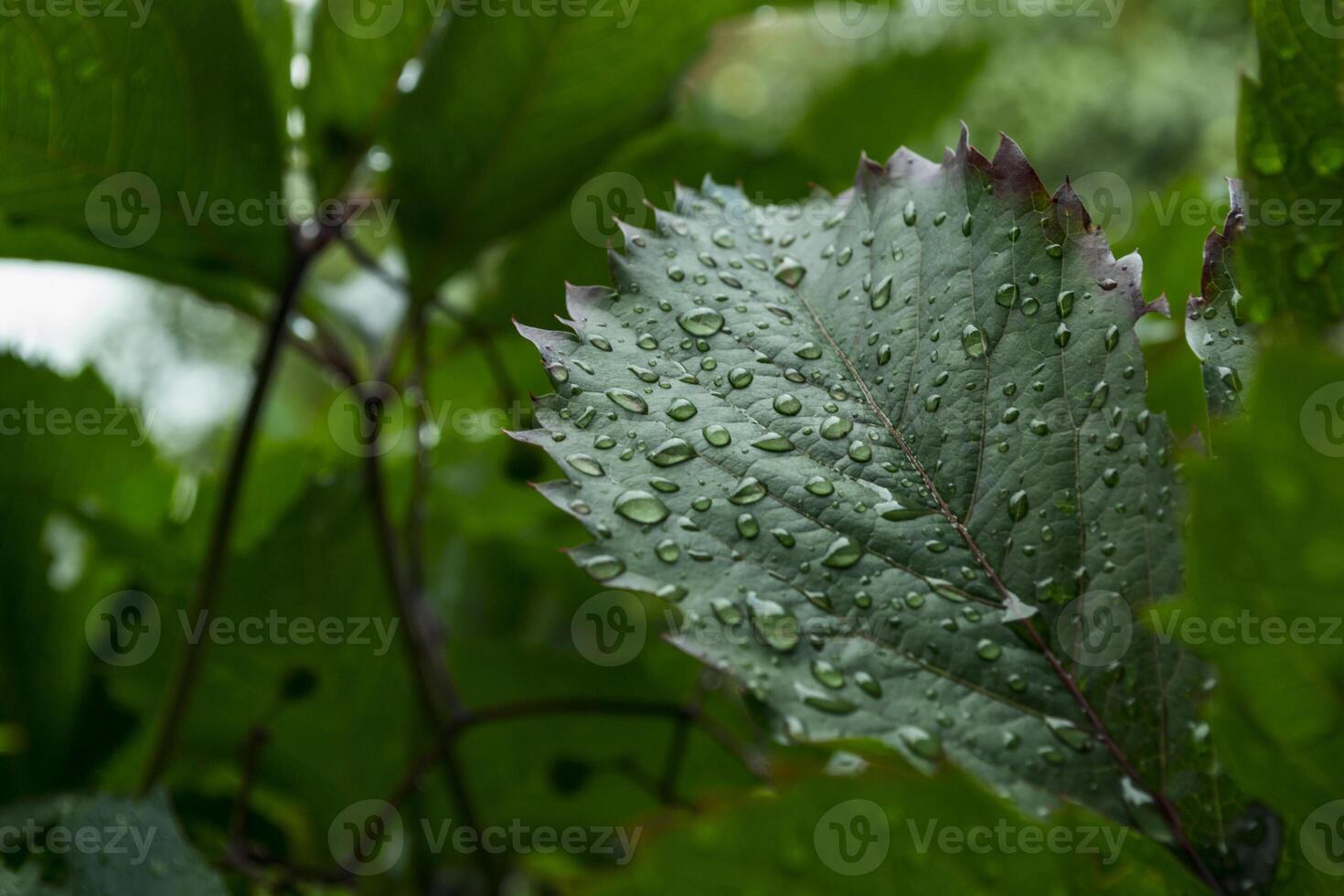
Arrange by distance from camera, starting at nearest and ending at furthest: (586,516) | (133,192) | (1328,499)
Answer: (1328,499)
(586,516)
(133,192)

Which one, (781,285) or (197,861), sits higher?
(781,285)

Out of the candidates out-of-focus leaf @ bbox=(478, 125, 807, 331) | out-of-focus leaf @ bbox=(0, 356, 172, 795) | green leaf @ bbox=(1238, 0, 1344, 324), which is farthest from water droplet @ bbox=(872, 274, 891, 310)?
out-of-focus leaf @ bbox=(0, 356, 172, 795)

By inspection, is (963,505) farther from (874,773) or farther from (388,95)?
(388,95)

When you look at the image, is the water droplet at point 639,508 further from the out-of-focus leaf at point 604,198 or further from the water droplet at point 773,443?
the out-of-focus leaf at point 604,198

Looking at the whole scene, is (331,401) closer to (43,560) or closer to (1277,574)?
(43,560)

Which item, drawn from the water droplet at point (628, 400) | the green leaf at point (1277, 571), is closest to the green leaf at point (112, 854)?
the water droplet at point (628, 400)

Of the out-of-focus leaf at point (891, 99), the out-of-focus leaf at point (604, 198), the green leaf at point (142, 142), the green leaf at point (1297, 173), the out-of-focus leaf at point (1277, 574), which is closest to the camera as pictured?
the out-of-focus leaf at point (1277, 574)

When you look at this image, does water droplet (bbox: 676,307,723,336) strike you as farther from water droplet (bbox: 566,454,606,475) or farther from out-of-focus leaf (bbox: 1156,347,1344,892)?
out-of-focus leaf (bbox: 1156,347,1344,892)

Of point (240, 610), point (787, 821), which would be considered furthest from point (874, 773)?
point (240, 610)
